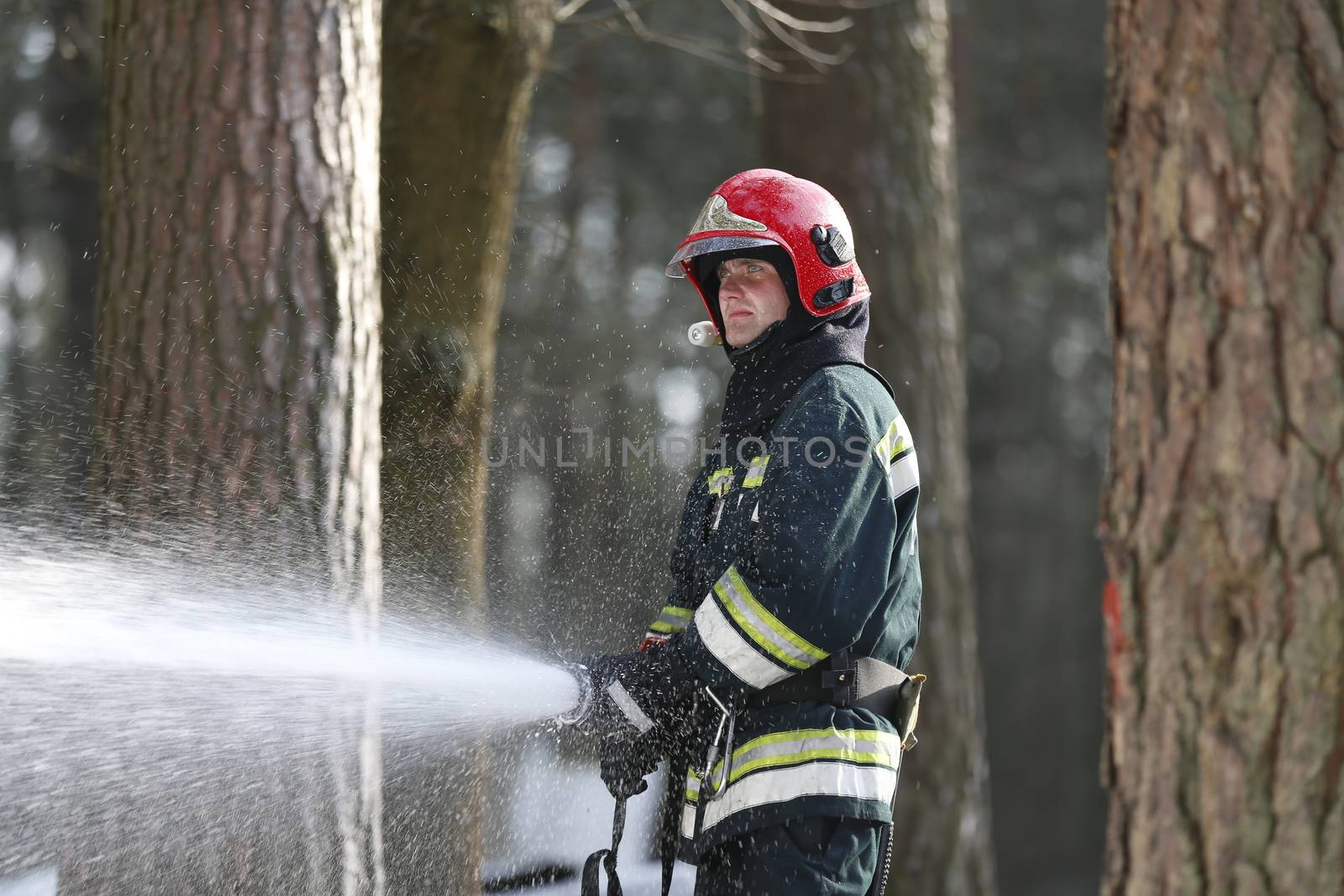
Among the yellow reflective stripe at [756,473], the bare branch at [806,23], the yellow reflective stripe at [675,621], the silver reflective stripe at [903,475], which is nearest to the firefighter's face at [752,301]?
the yellow reflective stripe at [756,473]

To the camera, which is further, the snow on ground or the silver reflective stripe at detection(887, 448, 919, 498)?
the snow on ground

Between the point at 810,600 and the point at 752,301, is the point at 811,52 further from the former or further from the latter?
the point at 810,600

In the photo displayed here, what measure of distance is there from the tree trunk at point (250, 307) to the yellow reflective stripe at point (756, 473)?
1.22m

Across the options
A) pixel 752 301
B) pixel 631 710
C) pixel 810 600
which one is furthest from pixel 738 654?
pixel 752 301

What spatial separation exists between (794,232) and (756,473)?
2.21 feet

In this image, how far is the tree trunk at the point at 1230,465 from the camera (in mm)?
1918

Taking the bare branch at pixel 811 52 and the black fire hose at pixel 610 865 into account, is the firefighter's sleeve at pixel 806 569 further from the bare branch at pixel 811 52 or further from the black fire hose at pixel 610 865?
the bare branch at pixel 811 52

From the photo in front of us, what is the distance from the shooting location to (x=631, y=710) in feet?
9.28

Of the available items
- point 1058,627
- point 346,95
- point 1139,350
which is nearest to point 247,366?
point 346,95

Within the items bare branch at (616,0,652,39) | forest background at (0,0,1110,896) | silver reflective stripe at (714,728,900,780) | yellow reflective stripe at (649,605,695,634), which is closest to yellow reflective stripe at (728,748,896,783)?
silver reflective stripe at (714,728,900,780)

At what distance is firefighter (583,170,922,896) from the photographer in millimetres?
2699

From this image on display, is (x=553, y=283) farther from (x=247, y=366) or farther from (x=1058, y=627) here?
(x=1058, y=627)

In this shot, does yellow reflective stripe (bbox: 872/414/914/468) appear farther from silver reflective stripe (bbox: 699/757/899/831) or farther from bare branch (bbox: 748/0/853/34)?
bare branch (bbox: 748/0/853/34)

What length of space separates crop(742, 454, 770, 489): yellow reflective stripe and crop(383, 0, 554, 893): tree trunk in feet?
6.14
